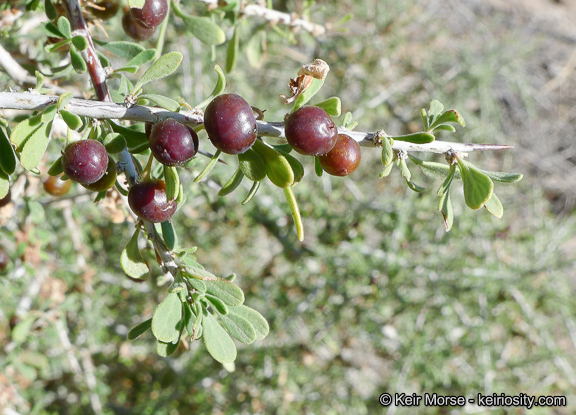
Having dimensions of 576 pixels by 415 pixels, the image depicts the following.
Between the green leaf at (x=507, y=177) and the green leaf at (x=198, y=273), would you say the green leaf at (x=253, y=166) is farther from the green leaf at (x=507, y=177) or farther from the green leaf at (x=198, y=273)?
the green leaf at (x=507, y=177)

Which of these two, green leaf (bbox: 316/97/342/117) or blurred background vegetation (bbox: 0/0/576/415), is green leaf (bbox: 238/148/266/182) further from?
blurred background vegetation (bbox: 0/0/576/415)

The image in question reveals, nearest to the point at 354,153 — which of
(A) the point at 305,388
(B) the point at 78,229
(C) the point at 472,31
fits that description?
(B) the point at 78,229

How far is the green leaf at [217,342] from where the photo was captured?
1128mm

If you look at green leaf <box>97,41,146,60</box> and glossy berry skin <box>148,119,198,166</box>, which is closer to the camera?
glossy berry skin <box>148,119,198,166</box>

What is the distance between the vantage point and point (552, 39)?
6.36 metres

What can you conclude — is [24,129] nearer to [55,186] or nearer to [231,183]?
[231,183]

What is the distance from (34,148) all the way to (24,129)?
53 millimetres

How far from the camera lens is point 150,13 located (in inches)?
48.7

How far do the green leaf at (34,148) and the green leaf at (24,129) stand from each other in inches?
0.7

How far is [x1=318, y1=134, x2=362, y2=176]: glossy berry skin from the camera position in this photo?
1016mm

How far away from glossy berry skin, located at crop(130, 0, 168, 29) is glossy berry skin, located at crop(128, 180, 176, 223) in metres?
0.45

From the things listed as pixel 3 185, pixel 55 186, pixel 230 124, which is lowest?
pixel 55 186

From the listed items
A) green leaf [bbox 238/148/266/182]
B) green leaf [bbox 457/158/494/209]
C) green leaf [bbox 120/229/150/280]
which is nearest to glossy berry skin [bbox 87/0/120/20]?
green leaf [bbox 120/229/150/280]

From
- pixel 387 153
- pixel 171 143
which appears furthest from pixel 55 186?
pixel 387 153
